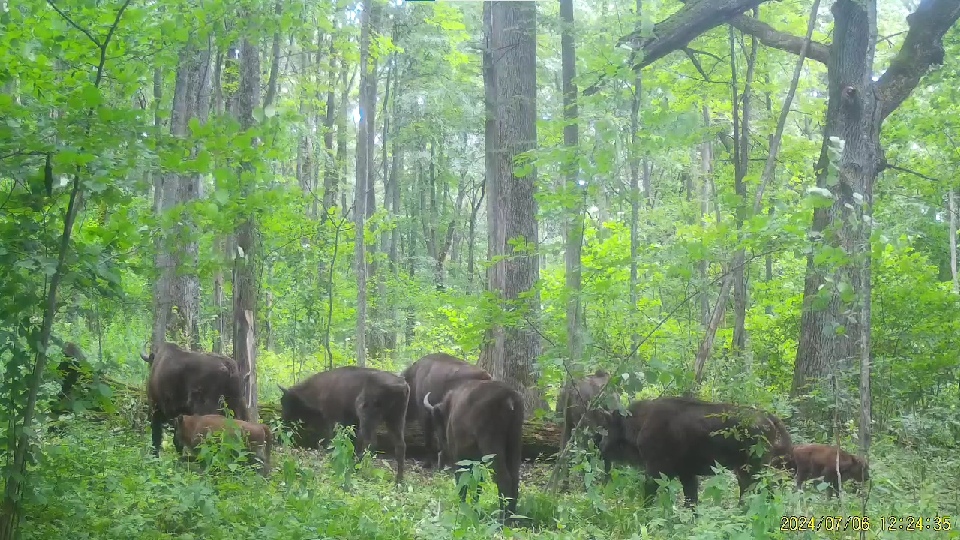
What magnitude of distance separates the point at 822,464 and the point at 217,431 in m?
6.85

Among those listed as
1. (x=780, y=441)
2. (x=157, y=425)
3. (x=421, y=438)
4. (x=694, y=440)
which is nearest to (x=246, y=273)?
(x=157, y=425)

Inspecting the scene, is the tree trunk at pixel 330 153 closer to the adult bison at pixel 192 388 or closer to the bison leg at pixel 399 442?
the adult bison at pixel 192 388

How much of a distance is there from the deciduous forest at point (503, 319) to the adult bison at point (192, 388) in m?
0.04

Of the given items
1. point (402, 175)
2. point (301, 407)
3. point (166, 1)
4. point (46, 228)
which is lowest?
point (301, 407)

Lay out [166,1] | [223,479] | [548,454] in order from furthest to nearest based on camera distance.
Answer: [548,454] → [223,479] → [166,1]

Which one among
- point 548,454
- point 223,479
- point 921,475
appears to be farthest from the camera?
point 548,454

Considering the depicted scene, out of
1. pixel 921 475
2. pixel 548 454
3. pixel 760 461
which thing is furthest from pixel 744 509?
pixel 548 454

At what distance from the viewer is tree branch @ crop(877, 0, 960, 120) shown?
44.6ft

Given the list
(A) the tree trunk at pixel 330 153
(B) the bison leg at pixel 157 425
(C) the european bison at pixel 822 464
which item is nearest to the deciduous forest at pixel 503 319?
(C) the european bison at pixel 822 464

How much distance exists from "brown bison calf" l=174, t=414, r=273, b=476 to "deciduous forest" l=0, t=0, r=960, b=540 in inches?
1.9

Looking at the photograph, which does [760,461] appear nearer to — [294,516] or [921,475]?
[921,475]

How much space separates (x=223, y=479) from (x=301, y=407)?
4065mm

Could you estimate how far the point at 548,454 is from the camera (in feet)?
38.2

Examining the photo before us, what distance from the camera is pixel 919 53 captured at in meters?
13.6
